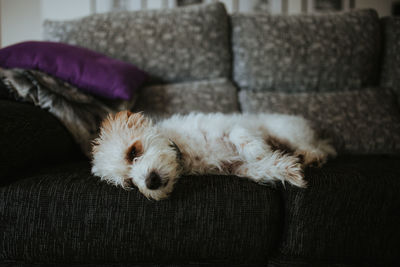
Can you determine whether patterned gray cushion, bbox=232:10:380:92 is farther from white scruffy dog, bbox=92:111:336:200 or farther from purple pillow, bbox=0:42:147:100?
purple pillow, bbox=0:42:147:100

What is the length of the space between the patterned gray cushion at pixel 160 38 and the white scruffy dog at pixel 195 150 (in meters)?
0.74

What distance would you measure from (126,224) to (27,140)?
62cm

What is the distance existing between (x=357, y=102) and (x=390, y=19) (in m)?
0.93

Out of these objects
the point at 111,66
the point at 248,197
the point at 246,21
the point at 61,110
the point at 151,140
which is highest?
the point at 246,21

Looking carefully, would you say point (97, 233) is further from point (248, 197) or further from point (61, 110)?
point (61, 110)

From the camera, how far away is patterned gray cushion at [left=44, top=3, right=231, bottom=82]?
211 centimetres

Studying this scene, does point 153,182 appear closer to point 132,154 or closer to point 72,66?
point 132,154

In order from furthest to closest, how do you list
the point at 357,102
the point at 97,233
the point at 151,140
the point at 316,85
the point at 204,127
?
the point at 316,85
the point at 357,102
the point at 204,127
the point at 151,140
the point at 97,233

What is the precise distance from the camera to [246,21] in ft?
7.30

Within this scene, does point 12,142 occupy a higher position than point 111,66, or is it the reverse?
point 111,66

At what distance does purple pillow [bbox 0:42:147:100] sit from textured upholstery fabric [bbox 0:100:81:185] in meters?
0.35

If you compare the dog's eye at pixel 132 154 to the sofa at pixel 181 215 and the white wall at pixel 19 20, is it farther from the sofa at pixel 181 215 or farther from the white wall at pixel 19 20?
the white wall at pixel 19 20

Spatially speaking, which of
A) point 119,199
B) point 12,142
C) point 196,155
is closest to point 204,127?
point 196,155

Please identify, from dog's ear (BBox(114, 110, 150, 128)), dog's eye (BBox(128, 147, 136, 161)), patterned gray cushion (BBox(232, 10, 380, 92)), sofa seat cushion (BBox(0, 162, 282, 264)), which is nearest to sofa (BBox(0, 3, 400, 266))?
sofa seat cushion (BBox(0, 162, 282, 264))
